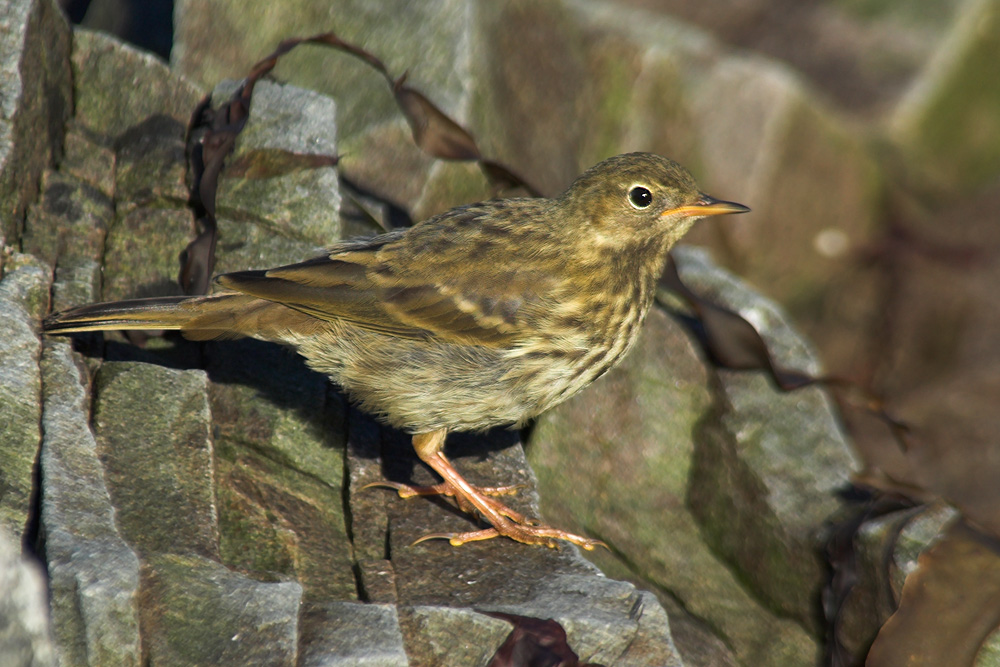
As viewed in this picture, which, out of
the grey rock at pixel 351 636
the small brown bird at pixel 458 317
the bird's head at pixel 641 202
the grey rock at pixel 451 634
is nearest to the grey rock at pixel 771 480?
the small brown bird at pixel 458 317

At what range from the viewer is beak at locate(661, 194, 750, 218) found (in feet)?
13.8

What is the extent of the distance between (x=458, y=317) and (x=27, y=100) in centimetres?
206

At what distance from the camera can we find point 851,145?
359 inches

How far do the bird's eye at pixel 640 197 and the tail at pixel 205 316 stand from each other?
1.49m

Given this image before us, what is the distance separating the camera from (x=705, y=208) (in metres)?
4.21

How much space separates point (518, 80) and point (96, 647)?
17.7ft

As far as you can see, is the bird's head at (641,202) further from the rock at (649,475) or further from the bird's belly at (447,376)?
the rock at (649,475)

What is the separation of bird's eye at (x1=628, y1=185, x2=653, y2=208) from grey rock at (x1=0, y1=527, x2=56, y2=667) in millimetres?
2920

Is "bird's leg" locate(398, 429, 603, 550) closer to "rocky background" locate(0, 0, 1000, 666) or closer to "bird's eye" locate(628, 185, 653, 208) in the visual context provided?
"rocky background" locate(0, 0, 1000, 666)

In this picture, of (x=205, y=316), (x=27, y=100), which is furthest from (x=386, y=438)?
(x=27, y=100)

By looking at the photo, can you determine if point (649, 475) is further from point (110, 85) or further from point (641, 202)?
point (110, 85)

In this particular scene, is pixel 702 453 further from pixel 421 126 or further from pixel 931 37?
pixel 931 37

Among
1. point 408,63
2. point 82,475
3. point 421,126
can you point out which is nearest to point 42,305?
point 82,475

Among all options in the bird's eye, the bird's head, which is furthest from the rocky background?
the bird's eye
